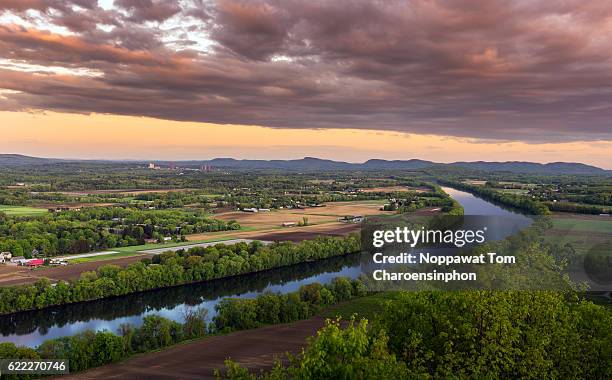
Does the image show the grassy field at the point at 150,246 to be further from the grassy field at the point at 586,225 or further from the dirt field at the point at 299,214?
the grassy field at the point at 586,225

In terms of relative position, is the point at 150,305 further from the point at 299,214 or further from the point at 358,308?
the point at 299,214

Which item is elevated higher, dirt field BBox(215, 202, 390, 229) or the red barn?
dirt field BBox(215, 202, 390, 229)

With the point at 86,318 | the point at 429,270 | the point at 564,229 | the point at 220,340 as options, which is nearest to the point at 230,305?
the point at 220,340

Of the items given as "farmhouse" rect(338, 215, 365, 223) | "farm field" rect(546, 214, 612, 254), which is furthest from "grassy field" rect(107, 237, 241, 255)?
"farm field" rect(546, 214, 612, 254)

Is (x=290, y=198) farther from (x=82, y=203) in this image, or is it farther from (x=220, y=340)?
(x=220, y=340)

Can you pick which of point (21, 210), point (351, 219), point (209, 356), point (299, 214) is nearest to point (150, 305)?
point (209, 356)

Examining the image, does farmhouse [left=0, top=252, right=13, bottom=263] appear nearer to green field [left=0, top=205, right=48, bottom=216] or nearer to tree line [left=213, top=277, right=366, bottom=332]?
tree line [left=213, top=277, right=366, bottom=332]

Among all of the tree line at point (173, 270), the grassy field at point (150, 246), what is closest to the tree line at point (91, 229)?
the grassy field at point (150, 246)
